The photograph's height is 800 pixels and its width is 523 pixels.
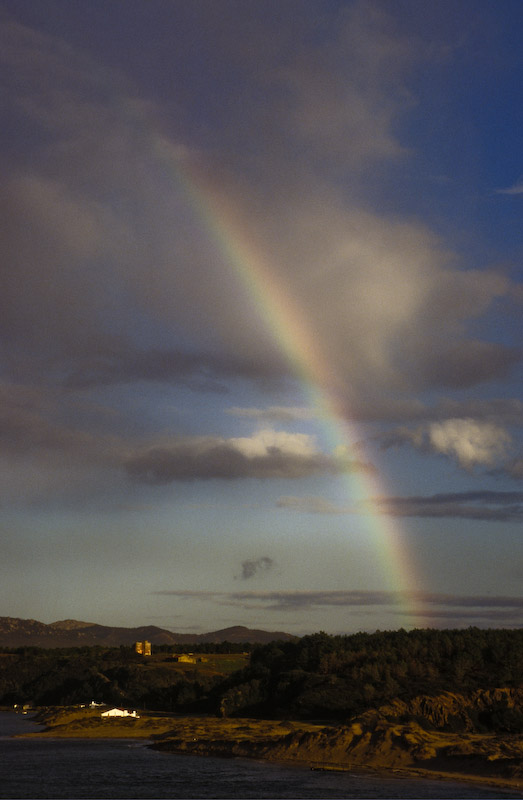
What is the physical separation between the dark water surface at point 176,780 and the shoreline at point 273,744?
2365mm

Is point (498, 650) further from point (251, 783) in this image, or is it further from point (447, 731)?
point (251, 783)

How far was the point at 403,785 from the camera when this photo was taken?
224 ft

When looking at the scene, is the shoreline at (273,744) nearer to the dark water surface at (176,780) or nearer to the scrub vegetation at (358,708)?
the scrub vegetation at (358,708)

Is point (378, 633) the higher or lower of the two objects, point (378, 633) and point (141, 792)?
the higher

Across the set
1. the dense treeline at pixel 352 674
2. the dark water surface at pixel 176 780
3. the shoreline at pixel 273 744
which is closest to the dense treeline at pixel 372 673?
the dense treeline at pixel 352 674

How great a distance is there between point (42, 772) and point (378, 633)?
272 feet

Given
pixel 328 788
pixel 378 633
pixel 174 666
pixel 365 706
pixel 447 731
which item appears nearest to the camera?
pixel 328 788

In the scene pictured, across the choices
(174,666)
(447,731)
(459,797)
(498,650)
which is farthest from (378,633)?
(459,797)

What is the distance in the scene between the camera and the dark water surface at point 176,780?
2509 inches

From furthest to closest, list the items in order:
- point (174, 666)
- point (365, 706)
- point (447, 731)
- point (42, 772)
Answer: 1. point (174, 666)
2. point (365, 706)
3. point (447, 731)
4. point (42, 772)

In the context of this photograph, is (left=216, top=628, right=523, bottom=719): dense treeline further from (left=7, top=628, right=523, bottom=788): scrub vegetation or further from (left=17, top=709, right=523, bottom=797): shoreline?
(left=17, top=709, right=523, bottom=797): shoreline

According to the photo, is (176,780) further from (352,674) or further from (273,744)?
(352,674)

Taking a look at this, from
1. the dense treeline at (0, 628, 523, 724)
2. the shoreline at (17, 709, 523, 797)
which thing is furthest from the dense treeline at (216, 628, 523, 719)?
the shoreline at (17, 709, 523, 797)

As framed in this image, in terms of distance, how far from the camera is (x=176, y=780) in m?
71.4
